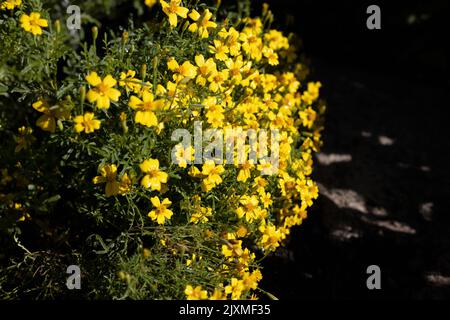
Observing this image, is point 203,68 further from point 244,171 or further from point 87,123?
point 87,123

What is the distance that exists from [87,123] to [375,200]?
7.96 ft

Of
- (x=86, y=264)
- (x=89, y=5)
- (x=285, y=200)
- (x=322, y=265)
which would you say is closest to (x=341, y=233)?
(x=322, y=265)

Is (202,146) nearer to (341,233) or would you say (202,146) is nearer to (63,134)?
(63,134)

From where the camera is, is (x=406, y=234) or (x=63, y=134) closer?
(x=63, y=134)

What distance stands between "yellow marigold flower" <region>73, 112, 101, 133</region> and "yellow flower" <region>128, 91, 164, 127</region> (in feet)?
0.48

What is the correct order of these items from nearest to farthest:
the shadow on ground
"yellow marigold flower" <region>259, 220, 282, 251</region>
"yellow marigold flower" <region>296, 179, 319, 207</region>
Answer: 1. "yellow marigold flower" <region>259, 220, 282, 251</region>
2. "yellow marigold flower" <region>296, 179, 319, 207</region>
3. the shadow on ground

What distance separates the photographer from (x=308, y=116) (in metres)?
3.33

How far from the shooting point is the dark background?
3252mm

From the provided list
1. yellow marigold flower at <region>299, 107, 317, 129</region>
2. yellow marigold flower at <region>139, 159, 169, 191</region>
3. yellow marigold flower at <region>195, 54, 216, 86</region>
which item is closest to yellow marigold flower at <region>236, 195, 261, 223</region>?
yellow marigold flower at <region>139, 159, 169, 191</region>

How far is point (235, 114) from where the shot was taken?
8.86ft

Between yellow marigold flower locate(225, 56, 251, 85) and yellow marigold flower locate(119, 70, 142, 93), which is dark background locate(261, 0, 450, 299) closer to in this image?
yellow marigold flower locate(225, 56, 251, 85)

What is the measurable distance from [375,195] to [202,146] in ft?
6.47

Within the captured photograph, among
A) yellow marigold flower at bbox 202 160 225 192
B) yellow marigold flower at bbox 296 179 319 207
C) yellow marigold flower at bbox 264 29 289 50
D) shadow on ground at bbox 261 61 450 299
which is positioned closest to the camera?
yellow marigold flower at bbox 202 160 225 192

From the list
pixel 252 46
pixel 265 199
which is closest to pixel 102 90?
pixel 265 199
